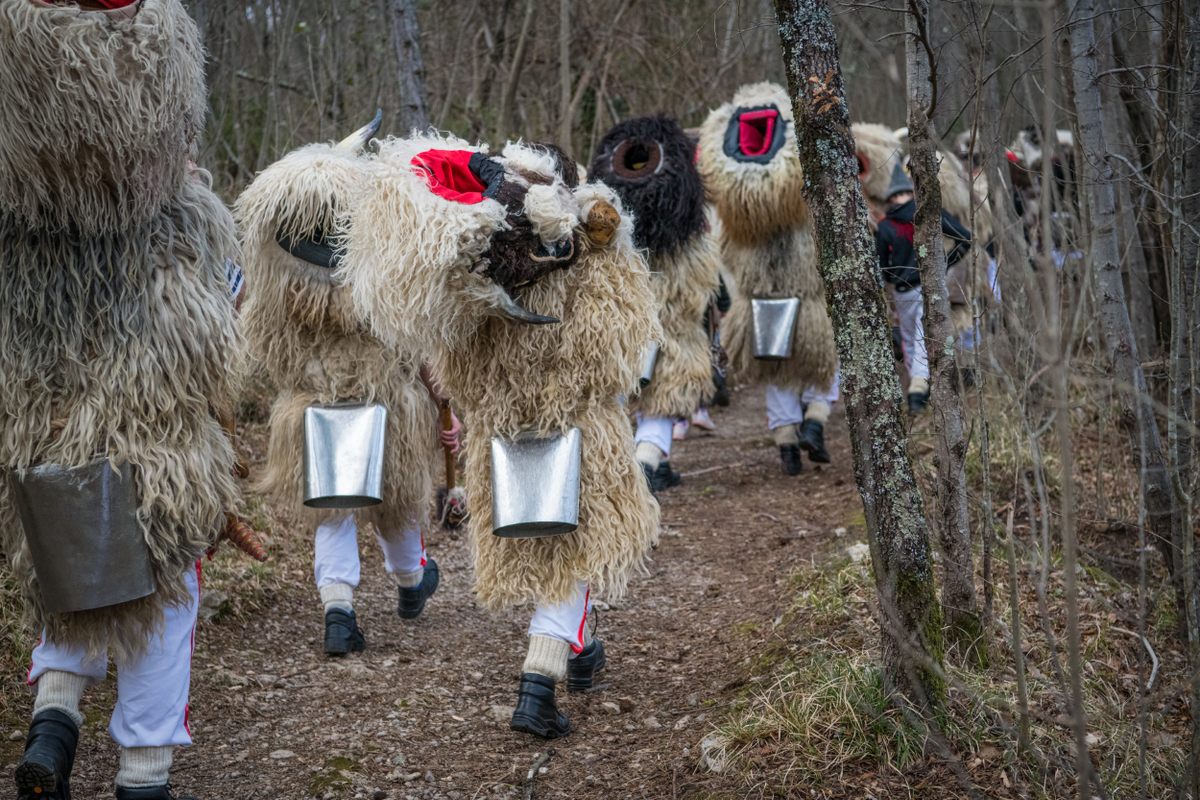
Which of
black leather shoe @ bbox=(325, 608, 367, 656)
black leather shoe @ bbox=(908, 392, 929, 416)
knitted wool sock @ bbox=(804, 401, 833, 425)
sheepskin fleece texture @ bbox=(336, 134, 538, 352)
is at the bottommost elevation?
black leather shoe @ bbox=(325, 608, 367, 656)

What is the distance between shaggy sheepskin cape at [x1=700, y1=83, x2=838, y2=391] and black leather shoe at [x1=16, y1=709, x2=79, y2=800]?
468cm

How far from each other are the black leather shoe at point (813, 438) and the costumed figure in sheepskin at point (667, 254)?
73 cm

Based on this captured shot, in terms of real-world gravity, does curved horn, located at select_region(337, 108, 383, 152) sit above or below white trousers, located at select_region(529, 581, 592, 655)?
above

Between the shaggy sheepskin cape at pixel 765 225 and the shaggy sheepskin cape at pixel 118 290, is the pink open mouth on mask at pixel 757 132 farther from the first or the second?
the shaggy sheepskin cape at pixel 118 290

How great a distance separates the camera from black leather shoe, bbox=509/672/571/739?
11.5 feet

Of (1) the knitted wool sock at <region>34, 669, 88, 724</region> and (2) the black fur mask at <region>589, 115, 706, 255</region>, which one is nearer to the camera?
(1) the knitted wool sock at <region>34, 669, 88, 724</region>

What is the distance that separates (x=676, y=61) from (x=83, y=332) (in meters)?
9.12

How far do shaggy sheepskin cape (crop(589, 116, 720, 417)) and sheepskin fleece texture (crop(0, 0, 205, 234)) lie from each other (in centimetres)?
307

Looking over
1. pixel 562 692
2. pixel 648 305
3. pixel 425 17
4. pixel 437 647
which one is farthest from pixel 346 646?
pixel 425 17

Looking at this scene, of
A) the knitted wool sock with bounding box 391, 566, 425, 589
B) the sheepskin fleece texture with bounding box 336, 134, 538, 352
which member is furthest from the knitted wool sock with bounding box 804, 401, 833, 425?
the sheepskin fleece texture with bounding box 336, 134, 538, 352

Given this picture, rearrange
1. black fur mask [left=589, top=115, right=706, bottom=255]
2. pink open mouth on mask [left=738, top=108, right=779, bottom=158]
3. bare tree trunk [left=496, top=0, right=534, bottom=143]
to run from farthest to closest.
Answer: bare tree trunk [left=496, top=0, right=534, bottom=143] < pink open mouth on mask [left=738, top=108, right=779, bottom=158] < black fur mask [left=589, top=115, right=706, bottom=255]

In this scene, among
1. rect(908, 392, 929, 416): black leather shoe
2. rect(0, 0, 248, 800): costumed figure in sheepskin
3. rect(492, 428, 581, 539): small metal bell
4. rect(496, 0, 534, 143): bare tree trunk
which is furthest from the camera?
rect(496, 0, 534, 143): bare tree trunk

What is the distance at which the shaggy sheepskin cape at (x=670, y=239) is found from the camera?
5836 mm

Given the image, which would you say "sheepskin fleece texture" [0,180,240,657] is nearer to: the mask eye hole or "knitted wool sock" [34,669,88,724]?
"knitted wool sock" [34,669,88,724]
